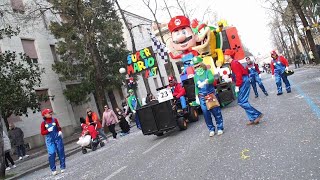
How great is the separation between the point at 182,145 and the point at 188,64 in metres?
6.15

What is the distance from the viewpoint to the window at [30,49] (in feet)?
74.9

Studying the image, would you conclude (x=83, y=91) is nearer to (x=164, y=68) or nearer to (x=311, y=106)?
(x=311, y=106)

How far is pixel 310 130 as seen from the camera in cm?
637

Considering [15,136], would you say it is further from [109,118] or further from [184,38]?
[184,38]

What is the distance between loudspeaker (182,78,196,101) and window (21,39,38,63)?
13690mm

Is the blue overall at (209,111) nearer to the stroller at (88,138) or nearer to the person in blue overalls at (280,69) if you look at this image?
the person in blue overalls at (280,69)

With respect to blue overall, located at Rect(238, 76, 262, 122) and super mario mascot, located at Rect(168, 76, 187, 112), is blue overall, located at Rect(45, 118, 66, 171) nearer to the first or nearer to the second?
super mario mascot, located at Rect(168, 76, 187, 112)

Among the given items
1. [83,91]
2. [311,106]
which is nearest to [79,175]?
[311,106]

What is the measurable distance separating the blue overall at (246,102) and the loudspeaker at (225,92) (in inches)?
189

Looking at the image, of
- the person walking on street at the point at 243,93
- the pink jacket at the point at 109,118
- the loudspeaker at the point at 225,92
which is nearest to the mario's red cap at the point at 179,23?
the loudspeaker at the point at 225,92

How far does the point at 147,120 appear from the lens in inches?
431

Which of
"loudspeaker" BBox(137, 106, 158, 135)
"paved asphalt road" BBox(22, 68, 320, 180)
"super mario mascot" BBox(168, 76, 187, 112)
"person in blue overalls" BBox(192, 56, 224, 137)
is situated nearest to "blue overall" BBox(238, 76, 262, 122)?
"paved asphalt road" BBox(22, 68, 320, 180)

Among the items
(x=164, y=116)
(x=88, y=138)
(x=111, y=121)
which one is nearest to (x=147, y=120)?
(x=164, y=116)

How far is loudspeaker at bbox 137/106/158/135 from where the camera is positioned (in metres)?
10.8
